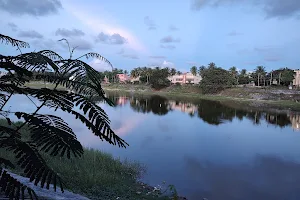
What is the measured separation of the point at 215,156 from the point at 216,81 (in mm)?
54750

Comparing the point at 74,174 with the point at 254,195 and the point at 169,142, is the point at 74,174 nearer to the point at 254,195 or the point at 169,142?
the point at 254,195

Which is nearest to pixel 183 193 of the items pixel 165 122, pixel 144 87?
pixel 165 122

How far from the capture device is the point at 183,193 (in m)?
9.82

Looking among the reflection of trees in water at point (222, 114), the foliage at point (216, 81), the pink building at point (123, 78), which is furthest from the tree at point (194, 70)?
the reflection of trees in water at point (222, 114)

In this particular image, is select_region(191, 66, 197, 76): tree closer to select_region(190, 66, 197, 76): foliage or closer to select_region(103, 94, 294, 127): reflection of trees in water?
select_region(190, 66, 197, 76): foliage

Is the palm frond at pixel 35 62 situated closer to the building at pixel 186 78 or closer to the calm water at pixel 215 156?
the calm water at pixel 215 156

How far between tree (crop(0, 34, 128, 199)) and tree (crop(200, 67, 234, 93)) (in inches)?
2653

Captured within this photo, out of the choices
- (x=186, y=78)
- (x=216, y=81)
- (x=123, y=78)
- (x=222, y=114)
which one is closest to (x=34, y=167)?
(x=222, y=114)

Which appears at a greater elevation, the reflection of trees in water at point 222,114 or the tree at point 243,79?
the tree at point 243,79

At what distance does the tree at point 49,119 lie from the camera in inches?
58.2

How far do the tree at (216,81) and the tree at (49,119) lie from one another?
6740 cm

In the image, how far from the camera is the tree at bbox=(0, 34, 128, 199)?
1.48 metres

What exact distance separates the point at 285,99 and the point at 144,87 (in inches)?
1641

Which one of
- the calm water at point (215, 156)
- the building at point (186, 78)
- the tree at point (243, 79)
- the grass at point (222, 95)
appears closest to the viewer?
the calm water at point (215, 156)
